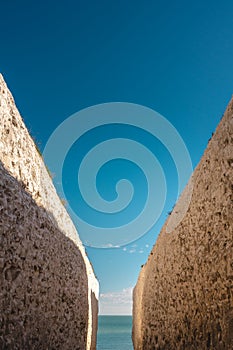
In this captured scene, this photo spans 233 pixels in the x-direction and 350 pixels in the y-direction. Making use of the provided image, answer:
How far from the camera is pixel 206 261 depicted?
4637mm

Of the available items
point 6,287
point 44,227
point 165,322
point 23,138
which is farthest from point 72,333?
point 23,138

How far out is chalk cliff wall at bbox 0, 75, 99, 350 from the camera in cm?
400

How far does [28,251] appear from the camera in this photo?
451 cm

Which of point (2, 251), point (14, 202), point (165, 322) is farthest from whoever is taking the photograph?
point (165, 322)

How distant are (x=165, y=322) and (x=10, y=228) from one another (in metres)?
4.15

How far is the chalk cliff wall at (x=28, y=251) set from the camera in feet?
13.1

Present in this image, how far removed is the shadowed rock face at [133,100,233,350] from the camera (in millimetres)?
4078

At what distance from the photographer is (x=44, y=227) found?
207 inches

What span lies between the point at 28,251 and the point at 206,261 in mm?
2264

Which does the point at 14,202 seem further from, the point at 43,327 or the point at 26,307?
the point at 43,327

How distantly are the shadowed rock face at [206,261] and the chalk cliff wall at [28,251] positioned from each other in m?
1.94

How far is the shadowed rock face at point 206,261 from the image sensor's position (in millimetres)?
4078

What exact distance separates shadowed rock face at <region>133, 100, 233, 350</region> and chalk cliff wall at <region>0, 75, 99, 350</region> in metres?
1.94

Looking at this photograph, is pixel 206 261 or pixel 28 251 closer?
pixel 28 251
